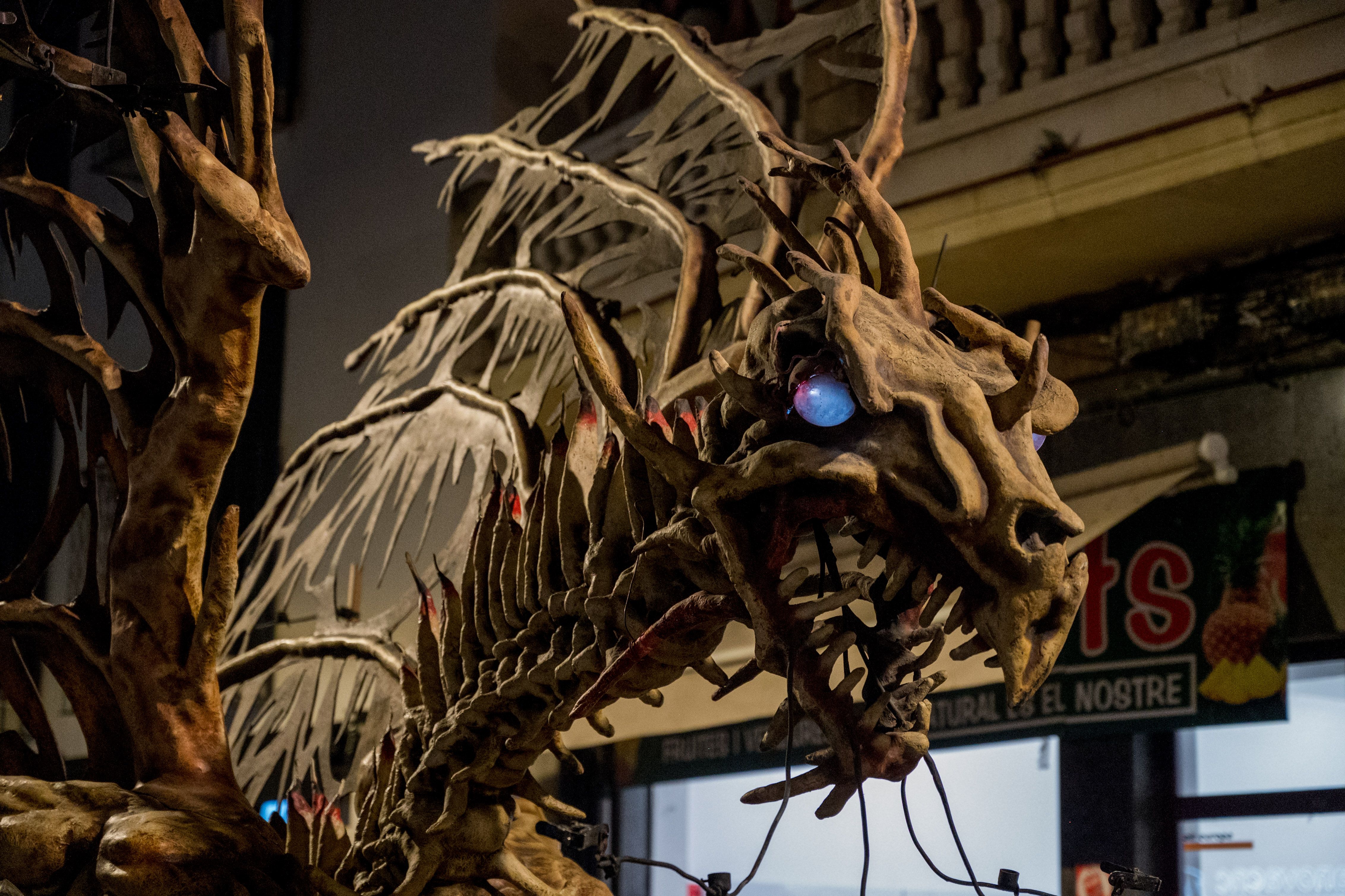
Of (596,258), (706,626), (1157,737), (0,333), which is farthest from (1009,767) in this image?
(0,333)

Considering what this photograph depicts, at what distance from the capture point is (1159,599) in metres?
3.09

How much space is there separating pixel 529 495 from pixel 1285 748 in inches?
83.8

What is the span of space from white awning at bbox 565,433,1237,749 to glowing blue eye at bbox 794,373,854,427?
179 centimetres

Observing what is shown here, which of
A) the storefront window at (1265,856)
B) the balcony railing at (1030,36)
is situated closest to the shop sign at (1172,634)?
the storefront window at (1265,856)

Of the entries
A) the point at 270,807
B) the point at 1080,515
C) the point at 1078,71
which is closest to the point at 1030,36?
the point at 1078,71

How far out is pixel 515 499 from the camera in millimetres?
1566

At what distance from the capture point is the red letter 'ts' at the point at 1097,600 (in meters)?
3.12

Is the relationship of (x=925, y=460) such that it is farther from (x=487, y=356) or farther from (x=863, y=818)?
(x=487, y=356)

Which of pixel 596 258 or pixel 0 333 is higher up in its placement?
pixel 596 258

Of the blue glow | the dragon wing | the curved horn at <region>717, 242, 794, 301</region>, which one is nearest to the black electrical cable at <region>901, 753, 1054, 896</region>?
the curved horn at <region>717, 242, 794, 301</region>

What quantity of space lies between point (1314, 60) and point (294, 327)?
2273mm

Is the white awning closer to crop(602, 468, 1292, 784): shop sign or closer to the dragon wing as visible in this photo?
crop(602, 468, 1292, 784): shop sign

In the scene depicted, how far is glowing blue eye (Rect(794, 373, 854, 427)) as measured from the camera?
103cm

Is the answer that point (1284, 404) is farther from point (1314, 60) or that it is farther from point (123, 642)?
point (123, 642)
